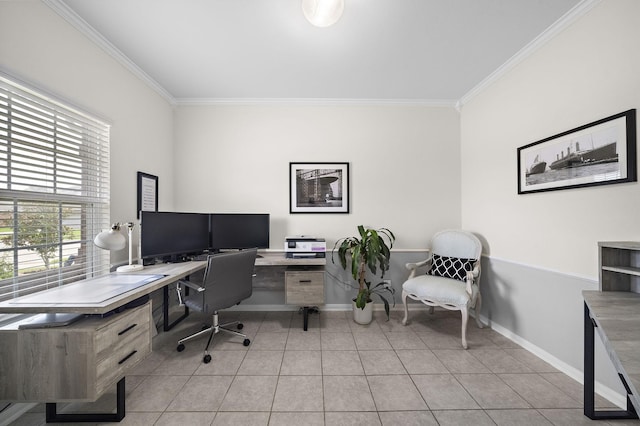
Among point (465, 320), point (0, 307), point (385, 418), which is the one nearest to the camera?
point (0, 307)

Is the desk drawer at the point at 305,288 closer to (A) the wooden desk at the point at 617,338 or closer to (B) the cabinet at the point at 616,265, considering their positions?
(A) the wooden desk at the point at 617,338

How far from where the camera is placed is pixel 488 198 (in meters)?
2.85

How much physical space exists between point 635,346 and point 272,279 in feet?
9.79

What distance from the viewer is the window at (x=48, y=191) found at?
1494 millimetres

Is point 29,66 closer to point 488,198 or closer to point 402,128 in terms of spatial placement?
Result: point 402,128

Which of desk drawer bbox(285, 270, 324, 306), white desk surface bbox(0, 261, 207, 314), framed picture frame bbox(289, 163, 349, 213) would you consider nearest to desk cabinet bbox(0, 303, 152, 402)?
white desk surface bbox(0, 261, 207, 314)

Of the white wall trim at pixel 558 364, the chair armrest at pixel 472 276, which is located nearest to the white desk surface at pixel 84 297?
the chair armrest at pixel 472 276

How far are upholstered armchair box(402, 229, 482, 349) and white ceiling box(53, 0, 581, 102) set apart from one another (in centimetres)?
193

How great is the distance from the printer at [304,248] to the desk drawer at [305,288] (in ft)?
0.79

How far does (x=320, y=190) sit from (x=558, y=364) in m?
2.85

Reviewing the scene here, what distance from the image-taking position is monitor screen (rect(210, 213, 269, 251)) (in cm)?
298

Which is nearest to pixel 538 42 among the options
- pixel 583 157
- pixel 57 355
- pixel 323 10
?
pixel 583 157

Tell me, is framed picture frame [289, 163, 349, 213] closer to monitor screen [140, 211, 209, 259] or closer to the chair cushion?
monitor screen [140, 211, 209, 259]

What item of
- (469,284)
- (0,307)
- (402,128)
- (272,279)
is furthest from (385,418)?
(402,128)
